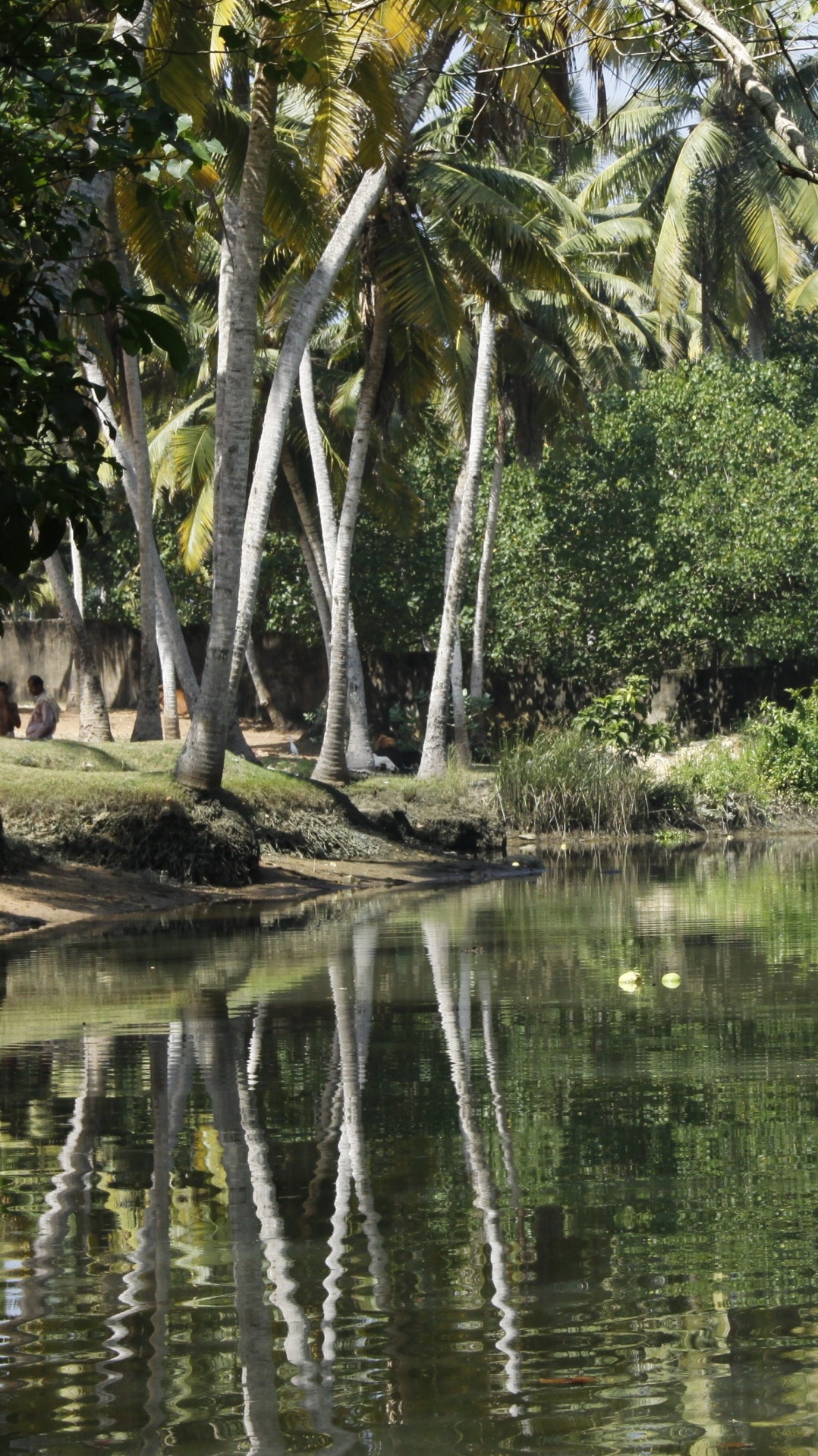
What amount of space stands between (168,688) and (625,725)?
8.26 meters

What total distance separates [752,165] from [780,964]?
3009cm

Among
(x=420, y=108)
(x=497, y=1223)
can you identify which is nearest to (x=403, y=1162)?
(x=497, y=1223)

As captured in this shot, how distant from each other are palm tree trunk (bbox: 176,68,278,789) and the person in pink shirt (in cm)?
471

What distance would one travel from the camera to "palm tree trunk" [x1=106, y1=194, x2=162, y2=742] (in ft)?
76.7

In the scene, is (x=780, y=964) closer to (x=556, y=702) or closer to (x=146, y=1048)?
(x=146, y=1048)

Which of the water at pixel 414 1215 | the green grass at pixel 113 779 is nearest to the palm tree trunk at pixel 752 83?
the water at pixel 414 1215

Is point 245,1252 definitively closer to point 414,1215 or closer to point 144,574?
point 414,1215

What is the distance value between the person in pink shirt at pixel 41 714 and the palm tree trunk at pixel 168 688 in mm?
6361

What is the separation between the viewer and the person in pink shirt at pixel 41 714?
2298cm

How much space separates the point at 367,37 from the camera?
17422 millimetres

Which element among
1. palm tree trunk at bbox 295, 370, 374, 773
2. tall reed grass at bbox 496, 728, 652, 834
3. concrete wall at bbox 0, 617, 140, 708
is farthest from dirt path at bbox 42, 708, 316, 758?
tall reed grass at bbox 496, 728, 652, 834

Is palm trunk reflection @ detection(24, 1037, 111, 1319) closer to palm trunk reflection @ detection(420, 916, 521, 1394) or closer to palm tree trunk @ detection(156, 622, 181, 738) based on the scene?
palm trunk reflection @ detection(420, 916, 521, 1394)

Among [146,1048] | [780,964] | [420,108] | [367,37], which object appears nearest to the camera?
[146,1048]

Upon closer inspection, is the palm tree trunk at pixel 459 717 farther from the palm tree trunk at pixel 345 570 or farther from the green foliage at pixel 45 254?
the green foliage at pixel 45 254
